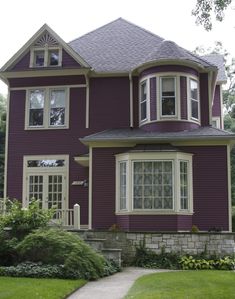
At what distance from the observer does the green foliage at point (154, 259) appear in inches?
559

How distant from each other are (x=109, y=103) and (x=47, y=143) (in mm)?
2923

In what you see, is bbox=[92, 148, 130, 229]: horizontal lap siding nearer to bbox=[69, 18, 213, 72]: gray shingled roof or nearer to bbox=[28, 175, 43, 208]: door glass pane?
bbox=[28, 175, 43, 208]: door glass pane

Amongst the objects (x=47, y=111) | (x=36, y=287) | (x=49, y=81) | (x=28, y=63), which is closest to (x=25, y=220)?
(x=36, y=287)

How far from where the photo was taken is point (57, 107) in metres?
19.0

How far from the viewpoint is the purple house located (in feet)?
52.1

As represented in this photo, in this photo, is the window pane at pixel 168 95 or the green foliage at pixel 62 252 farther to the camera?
the window pane at pixel 168 95

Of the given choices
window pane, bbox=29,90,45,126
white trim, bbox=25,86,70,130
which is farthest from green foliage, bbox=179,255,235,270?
window pane, bbox=29,90,45,126

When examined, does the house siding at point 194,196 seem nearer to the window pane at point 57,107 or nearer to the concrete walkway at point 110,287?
the concrete walkway at point 110,287

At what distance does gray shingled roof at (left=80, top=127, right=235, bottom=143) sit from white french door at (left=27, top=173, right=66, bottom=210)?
2624 mm

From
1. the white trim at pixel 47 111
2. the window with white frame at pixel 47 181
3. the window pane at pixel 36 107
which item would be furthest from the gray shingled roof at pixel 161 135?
the window pane at pixel 36 107

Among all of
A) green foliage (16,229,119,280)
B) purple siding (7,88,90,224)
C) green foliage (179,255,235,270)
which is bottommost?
green foliage (179,255,235,270)

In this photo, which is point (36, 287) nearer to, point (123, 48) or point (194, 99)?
point (194, 99)

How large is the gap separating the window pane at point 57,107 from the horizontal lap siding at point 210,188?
5732 millimetres

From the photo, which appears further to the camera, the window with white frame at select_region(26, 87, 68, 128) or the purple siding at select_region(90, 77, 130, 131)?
the window with white frame at select_region(26, 87, 68, 128)
